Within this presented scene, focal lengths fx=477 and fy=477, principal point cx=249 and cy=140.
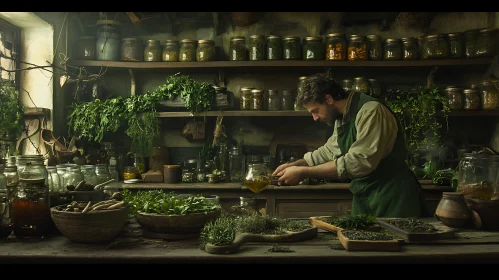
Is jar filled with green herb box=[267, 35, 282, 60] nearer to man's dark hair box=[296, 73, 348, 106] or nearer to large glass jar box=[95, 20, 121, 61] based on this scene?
man's dark hair box=[296, 73, 348, 106]

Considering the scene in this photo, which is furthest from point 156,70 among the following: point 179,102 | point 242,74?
point 242,74

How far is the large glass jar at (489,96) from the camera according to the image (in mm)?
4441

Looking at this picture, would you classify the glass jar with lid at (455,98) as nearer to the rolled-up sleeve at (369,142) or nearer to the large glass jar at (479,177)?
the rolled-up sleeve at (369,142)

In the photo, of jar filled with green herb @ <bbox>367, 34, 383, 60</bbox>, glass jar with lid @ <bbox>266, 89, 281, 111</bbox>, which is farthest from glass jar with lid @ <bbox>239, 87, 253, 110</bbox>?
jar filled with green herb @ <bbox>367, 34, 383, 60</bbox>

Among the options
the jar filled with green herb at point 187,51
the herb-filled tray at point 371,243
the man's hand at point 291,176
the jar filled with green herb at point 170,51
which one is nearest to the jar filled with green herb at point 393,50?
the jar filled with green herb at point 187,51

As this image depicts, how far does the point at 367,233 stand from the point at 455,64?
3064 mm

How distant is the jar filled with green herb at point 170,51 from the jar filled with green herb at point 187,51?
0.05 m

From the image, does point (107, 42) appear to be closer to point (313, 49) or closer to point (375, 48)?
point (313, 49)

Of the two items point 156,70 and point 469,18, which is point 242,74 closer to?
point 156,70

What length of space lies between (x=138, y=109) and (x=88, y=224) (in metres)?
2.71

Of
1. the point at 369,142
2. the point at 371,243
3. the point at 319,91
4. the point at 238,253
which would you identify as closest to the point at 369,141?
the point at 369,142

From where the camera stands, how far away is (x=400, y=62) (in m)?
4.55

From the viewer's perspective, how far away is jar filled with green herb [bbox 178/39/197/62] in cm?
472

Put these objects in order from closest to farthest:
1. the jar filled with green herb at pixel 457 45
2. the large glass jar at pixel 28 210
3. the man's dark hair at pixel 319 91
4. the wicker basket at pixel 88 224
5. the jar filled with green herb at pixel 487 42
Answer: the wicker basket at pixel 88 224, the large glass jar at pixel 28 210, the man's dark hair at pixel 319 91, the jar filled with green herb at pixel 487 42, the jar filled with green herb at pixel 457 45
